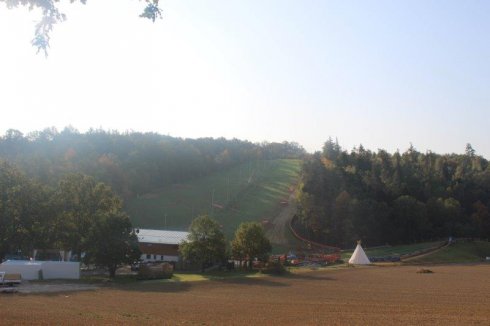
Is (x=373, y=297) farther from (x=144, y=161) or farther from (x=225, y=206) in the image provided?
(x=144, y=161)

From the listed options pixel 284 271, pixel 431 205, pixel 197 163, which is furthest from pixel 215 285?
pixel 197 163

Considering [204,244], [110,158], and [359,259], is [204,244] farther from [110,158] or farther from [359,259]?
[110,158]

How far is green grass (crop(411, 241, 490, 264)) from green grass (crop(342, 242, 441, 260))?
13.0 ft

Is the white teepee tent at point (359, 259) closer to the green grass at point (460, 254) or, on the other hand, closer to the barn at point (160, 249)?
the green grass at point (460, 254)

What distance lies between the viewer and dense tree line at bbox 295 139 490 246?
3883 inches

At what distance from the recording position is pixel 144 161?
412ft

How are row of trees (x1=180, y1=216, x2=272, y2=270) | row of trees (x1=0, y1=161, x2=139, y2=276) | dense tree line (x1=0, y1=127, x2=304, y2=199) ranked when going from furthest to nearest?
dense tree line (x1=0, y1=127, x2=304, y2=199)
row of trees (x1=180, y1=216, x2=272, y2=270)
row of trees (x1=0, y1=161, x2=139, y2=276)

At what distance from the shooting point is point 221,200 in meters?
119

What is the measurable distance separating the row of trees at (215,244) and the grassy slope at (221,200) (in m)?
25.6

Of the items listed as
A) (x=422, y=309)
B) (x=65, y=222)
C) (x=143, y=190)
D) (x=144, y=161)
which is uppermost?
(x=144, y=161)

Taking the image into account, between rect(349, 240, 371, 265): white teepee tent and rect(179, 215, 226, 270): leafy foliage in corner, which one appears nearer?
rect(179, 215, 226, 270): leafy foliage in corner

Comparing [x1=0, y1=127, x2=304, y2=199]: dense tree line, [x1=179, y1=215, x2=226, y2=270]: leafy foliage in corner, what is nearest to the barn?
[x1=179, y1=215, x2=226, y2=270]: leafy foliage in corner

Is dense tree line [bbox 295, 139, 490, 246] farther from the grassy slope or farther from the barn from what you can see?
the barn

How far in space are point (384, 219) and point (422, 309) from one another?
7346cm
